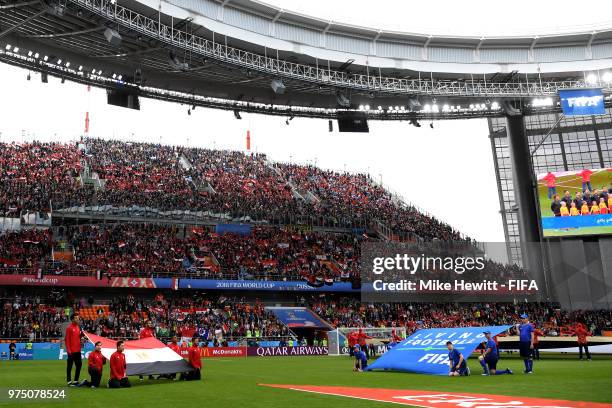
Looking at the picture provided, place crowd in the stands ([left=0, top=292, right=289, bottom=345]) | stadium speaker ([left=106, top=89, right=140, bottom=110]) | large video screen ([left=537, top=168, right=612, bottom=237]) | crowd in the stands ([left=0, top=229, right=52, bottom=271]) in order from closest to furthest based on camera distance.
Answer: crowd in the stands ([left=0, top=292, right=289, bottom=345]) → crowd in the stands ([left=0, top=229, right=52, bottom=271]) → stadium speaker ([left=106, top=89, right=140, bottom=110]) → large video screen ([left=537, top=168, right=612, bottom=237])

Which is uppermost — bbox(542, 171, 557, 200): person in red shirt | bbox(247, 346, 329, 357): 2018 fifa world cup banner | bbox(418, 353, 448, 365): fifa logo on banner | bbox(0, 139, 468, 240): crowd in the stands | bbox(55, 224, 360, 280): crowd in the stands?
bbox(0, 139, 468, 240): crowd in the stands

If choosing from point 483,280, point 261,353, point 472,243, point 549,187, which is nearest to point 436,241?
point 472,243

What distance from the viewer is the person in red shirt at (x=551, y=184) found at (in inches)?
2045

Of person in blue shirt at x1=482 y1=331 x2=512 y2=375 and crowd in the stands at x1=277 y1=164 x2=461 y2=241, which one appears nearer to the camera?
person in blue shirt at x1=482 y1=331 x2=512 y2=375

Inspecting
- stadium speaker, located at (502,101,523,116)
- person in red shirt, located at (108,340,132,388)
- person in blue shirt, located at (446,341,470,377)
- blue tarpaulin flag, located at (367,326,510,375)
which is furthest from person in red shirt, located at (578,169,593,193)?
person in red shirt, located at (108,340,132,388)

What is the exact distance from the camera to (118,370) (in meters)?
16.0

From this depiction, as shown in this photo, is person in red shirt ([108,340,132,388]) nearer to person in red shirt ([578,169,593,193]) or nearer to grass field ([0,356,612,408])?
grass field ([0,356,612,408])

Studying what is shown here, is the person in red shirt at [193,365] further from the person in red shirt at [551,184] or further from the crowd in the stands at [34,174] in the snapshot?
the person in red shirt at [551,184]

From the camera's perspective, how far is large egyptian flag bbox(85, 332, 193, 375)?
17266mm

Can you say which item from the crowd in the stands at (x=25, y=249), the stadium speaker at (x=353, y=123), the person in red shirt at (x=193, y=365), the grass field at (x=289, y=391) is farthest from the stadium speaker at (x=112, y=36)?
the stadium speaker at (x=353, y=123)

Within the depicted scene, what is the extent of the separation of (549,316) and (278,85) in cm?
2796

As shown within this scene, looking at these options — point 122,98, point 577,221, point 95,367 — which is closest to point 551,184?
point 577,221

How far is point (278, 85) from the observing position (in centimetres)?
4194

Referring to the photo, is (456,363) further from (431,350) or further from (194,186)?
(194,186)
